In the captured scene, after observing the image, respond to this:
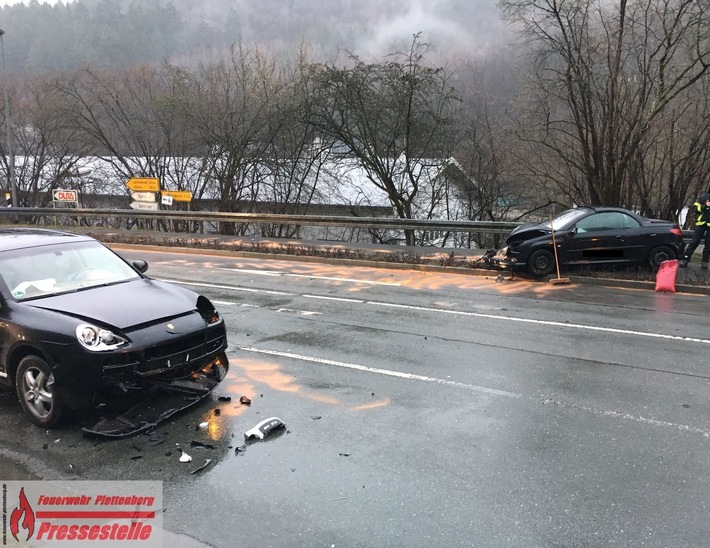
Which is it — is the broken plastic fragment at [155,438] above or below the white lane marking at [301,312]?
below

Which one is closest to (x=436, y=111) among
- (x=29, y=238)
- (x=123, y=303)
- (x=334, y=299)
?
(x=334, y=299)

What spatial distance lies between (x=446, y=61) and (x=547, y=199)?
7.71 metres

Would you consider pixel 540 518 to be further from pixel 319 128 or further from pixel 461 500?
pixel 319 128

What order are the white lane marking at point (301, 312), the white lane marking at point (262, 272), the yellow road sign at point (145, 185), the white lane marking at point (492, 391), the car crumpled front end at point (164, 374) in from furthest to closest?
the yellow road sign at point (145, 185)
the white lane marking at point (262, 272)
the white lane marking at point (301, 312)
the white lane marking at point (492, 391)
the car crumpled front end at point (164, 374)

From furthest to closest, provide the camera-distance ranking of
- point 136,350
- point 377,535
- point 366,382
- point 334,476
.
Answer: point 366,382 < point 136,350 < point 334,476 < point 377,535

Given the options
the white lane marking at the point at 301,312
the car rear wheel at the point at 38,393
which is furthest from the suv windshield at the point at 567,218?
the car rear wheel at the point at 38,393

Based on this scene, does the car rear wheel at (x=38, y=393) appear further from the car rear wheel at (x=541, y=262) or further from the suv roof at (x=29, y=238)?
the car rear wheel at (x=541, y=262)

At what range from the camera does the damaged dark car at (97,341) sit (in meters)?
A: 4.36

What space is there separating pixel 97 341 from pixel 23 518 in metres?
1.40

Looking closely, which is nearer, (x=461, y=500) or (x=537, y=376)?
(x=461, y=500)

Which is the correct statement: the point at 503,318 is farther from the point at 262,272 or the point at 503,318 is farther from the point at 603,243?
the point at 262,272

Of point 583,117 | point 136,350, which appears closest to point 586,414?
point 136,350

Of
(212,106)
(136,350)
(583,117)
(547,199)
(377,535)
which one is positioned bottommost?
(377,535)

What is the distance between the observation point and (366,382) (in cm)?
582
